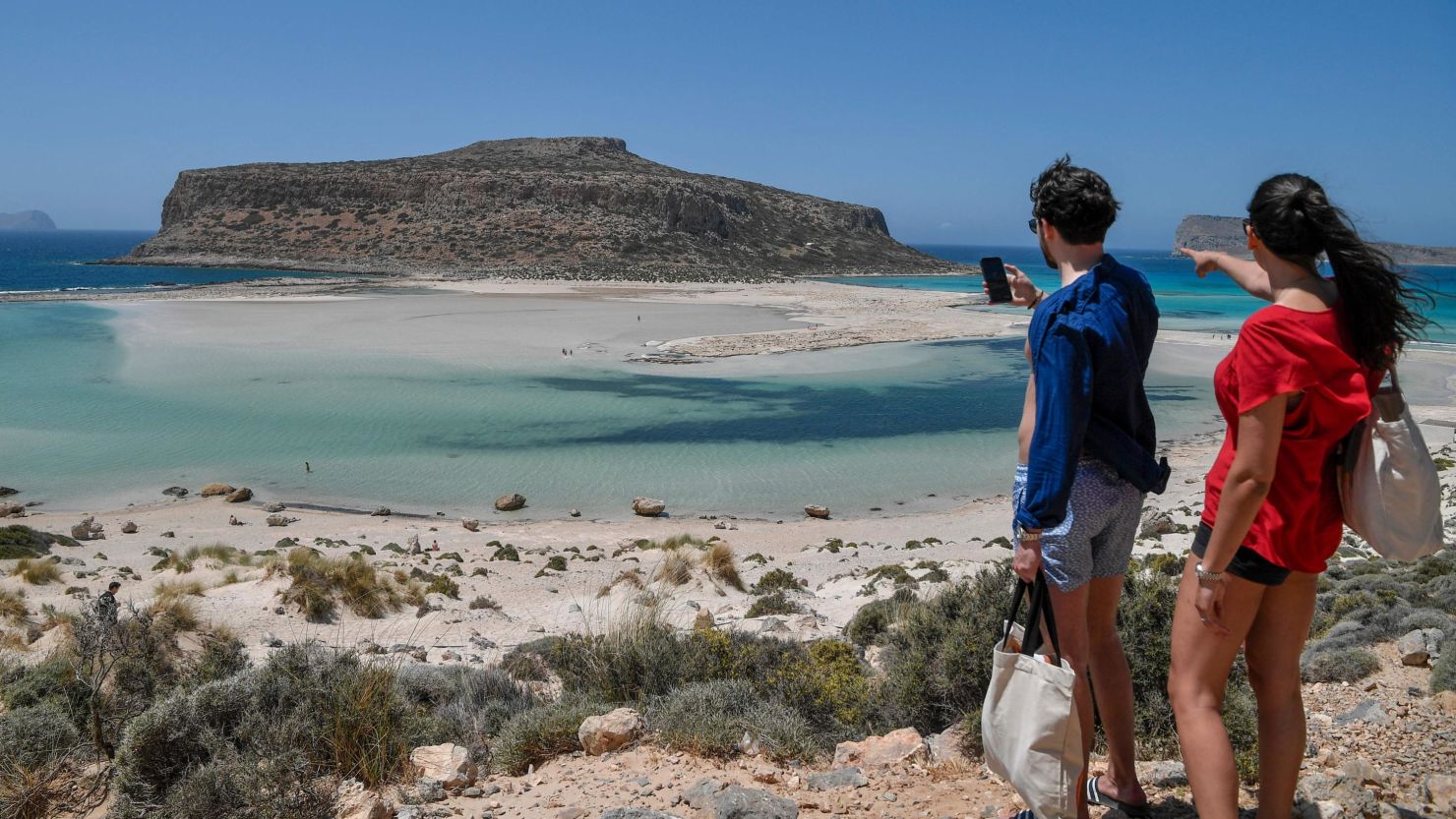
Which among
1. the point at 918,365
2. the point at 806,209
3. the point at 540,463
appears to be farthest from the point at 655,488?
Result: the point at 806,209

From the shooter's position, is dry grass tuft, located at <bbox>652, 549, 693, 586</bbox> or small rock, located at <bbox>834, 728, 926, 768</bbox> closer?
small rock, located at <bbox>834, 728, 926, 768</bbox>

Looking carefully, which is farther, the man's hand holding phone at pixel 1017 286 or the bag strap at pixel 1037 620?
the man's hand holding phone at pixel 1017 286

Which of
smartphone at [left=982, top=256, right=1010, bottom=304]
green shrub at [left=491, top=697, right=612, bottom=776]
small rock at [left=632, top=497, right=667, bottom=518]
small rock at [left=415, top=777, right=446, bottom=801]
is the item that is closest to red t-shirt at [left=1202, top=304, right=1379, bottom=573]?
smartphone at [left=982, top=256, right=1010, bottom=304]

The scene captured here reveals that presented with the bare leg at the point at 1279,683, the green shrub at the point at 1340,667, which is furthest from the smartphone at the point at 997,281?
the green shrub at the point at 1340,667

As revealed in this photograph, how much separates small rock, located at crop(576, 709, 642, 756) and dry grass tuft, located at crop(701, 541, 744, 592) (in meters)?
5.31

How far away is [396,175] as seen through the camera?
7869cm

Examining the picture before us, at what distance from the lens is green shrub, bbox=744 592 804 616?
7547mm

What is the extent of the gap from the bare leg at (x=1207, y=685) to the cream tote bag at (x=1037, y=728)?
308mm

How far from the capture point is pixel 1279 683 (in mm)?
2395

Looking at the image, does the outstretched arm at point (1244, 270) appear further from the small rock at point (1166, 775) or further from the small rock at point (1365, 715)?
the small rock at point (1365, 715)

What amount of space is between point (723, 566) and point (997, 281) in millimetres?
6682

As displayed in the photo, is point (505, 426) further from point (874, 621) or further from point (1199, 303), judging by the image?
point (1199, 303)

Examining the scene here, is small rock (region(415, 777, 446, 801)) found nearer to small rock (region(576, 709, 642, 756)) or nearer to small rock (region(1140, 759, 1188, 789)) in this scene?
small rock (region(576, 709, 642, 756))

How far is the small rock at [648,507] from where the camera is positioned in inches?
515
